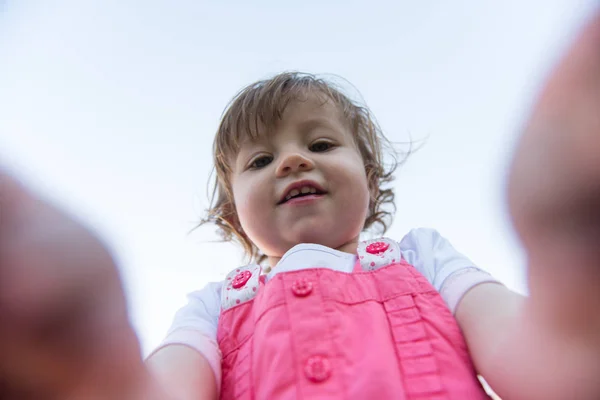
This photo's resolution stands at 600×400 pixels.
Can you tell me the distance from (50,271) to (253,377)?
0.35 meters

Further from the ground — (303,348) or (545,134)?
(545,134)

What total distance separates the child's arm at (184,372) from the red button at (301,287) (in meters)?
0.16

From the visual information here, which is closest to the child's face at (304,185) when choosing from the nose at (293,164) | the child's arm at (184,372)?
the nose at (293,164)

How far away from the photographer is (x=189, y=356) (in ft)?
2.18

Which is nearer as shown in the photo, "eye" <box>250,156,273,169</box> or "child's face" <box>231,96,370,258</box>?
"child's face" <box>231,96,370,258</box>

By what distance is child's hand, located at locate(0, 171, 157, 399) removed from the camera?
13.8 inches

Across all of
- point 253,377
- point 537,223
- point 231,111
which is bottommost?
point 253,377

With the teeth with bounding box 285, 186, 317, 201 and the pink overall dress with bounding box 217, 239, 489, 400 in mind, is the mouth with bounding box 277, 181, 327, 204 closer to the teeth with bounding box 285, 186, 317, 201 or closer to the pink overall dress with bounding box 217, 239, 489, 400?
the teeth with bounding box 285, 186, 317, 201

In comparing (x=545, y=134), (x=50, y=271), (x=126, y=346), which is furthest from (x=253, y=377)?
(x=545, y=134)

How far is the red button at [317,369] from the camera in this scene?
567mm

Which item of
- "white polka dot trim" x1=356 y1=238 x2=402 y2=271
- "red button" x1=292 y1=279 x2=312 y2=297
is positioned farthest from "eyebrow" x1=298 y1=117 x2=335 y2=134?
"red button" x1=292 y1=279 x2=312 y2=297

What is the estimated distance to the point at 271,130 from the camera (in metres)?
0.98

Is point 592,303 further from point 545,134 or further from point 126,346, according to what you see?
point 126,346

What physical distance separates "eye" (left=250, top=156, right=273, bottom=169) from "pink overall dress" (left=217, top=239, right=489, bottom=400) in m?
0.31
